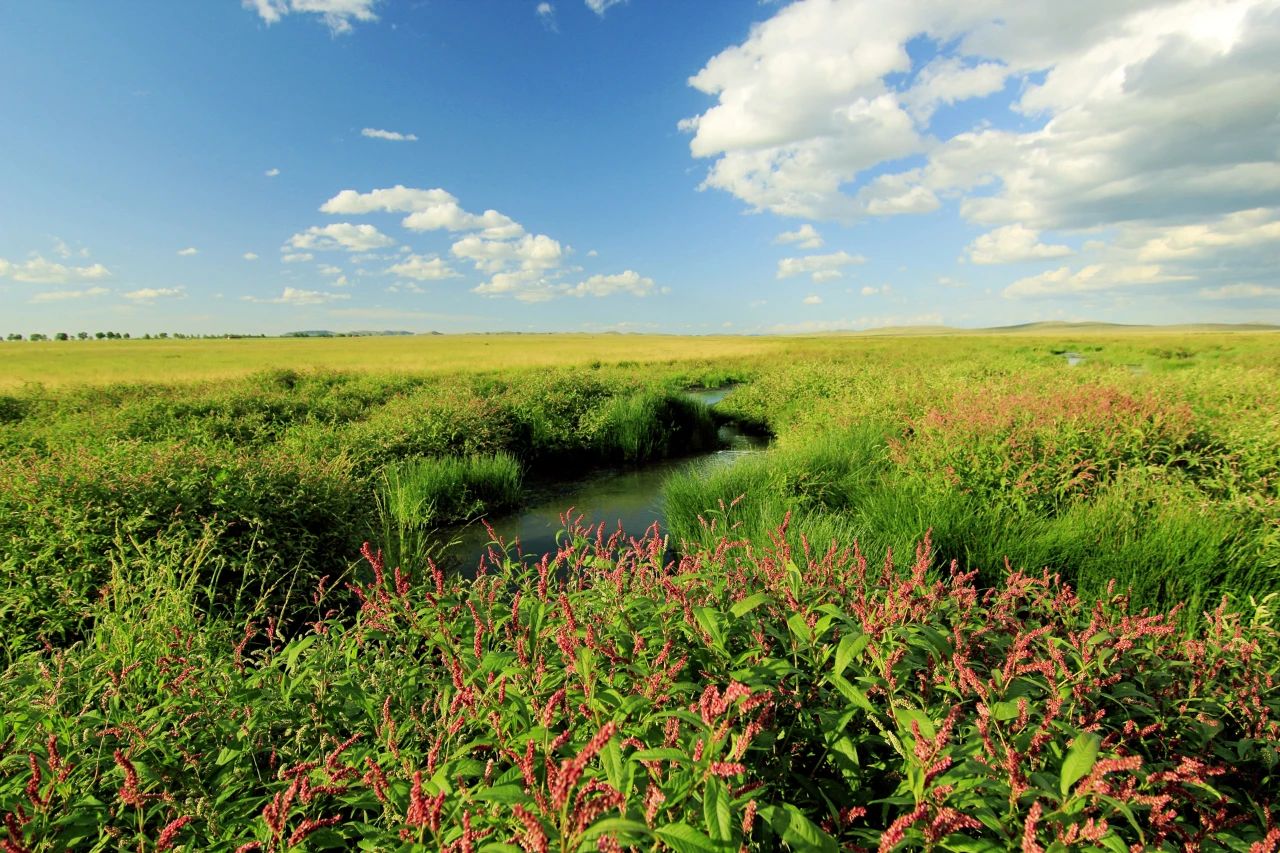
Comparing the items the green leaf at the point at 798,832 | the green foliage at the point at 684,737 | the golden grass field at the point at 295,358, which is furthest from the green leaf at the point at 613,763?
the golden grass field at the point at 295,358

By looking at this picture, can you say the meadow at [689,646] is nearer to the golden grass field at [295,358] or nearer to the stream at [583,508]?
the stream at [583,508]

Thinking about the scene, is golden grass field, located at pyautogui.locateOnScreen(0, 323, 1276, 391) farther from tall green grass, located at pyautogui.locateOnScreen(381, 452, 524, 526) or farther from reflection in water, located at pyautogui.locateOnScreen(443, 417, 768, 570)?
reflection in water, located at pyautogui.locateOnScreen(443, 417, 768, 570)

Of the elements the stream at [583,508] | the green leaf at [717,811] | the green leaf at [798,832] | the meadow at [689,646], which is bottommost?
the stream at [583,508]

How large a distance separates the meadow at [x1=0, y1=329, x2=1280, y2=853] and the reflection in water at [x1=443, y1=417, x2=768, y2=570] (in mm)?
609

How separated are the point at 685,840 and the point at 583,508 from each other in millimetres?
9986

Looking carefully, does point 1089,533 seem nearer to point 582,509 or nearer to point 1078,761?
point 1078,761

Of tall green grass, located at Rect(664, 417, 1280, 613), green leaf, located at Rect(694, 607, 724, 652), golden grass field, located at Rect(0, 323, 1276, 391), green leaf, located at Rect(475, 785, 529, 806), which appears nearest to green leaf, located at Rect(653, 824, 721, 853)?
green leaf, located at Rect(475, 785, 529, 806)

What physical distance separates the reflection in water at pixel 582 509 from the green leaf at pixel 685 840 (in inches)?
247

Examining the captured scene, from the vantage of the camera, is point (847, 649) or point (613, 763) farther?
point (847, 649)

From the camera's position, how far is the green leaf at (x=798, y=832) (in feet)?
4.25

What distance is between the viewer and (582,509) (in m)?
11.0

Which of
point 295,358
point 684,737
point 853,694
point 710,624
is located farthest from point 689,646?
point 295,358

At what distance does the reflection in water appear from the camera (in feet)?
29.5

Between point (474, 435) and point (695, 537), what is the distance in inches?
260
